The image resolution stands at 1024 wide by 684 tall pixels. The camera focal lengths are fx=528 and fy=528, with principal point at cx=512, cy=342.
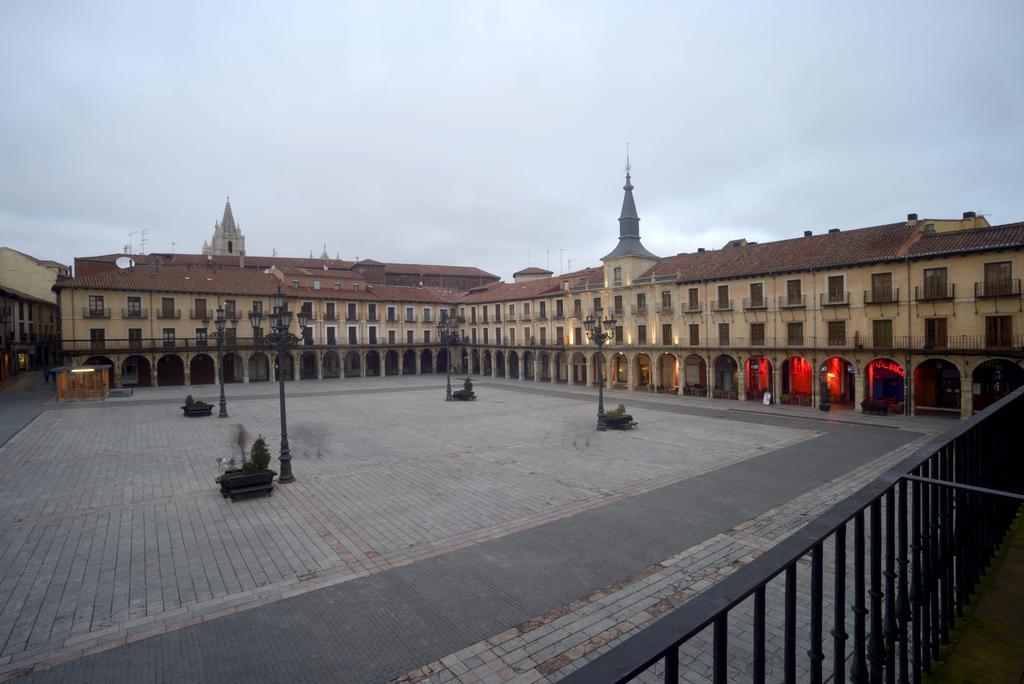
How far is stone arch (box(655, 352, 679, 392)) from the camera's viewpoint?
40.3m

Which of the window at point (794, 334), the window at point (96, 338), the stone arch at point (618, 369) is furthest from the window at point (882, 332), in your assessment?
the window at point (96, 338)

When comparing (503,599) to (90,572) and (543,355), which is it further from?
(543,355)

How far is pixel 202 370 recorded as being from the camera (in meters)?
48.2

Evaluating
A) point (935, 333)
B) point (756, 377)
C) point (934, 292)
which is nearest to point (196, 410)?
point (756, 377)

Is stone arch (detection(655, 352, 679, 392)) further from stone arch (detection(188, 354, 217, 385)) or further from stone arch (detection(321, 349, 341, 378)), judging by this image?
stone arch (detection(188, 354, 217, 385))

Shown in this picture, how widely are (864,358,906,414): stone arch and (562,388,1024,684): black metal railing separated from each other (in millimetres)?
29948

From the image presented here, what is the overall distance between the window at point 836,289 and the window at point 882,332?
1.99 m

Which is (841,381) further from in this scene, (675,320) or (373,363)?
(373,363)

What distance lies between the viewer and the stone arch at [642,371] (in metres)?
42.0

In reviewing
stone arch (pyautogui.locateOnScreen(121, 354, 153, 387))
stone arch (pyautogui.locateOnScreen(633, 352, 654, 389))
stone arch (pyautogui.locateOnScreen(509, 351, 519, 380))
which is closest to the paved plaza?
stone arch (pyautogui.locateOnScreen(633, 352, 654, 389))

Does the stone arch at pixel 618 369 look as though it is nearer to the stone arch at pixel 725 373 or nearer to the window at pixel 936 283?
the stone arch at pixel 725 373

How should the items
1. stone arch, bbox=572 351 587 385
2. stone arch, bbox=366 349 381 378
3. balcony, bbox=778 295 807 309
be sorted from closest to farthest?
balcony, bbox=778 295 807 309 → stone arch, bbox=572 351 587 385 → stone arch, bbox=366 349 381 378

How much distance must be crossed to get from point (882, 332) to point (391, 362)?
47132 millimetres

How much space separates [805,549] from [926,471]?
1.76 m
